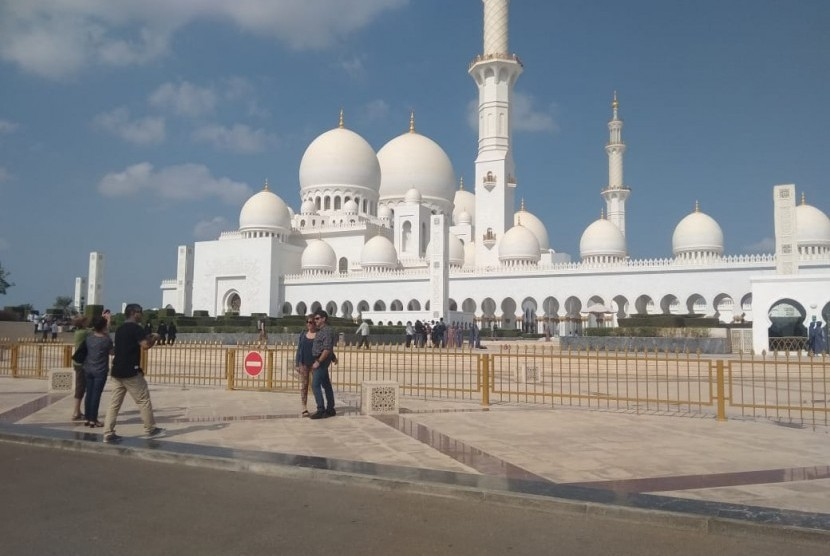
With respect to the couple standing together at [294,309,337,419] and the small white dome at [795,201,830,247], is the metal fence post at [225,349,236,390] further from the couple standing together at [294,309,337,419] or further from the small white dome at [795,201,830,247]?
the small white dome at [795,201,830,247]

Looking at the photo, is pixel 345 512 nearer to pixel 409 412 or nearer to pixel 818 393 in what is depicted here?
pixel 409 412

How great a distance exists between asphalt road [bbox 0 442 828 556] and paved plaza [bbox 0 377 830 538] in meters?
0.22

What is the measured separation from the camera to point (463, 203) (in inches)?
2251

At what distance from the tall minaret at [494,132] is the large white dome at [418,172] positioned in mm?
7428

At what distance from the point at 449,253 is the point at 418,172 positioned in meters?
9.80

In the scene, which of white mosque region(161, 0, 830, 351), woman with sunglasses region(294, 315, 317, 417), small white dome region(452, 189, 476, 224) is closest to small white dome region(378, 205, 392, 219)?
white mosque region(161, 0, 830, 351)

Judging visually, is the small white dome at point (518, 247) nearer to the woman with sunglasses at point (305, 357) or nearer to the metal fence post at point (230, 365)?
the metal fence post at point (230, 365)

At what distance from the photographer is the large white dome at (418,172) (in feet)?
166

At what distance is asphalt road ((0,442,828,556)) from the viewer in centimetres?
350

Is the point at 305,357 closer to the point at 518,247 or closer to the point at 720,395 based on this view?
the point at 720,395

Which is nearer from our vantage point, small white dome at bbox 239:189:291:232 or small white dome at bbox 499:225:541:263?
small white dome at bbox 499:225:541:263

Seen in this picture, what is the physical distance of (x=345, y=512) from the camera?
13.7 ft

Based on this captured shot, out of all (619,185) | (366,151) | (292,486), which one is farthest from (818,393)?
(366,151)

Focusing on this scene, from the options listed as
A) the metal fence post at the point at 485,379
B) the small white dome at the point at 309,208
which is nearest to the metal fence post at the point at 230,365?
the metal fence post at the point at 485,379
